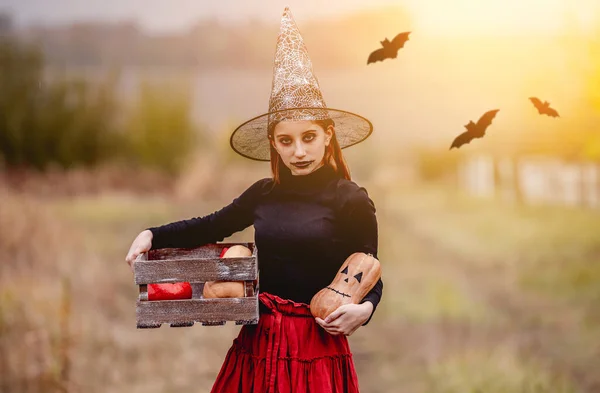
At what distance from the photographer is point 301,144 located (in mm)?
1619

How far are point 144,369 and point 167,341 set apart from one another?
0.23 m

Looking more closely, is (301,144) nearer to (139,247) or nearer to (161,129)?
(139,247)

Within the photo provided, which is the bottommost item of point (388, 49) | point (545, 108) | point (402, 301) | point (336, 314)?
point (402, 301)

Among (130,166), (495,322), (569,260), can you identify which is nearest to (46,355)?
(130,166)

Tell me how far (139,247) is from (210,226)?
187 millimetres

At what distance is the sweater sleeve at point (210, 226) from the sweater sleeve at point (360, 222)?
0.77 feet

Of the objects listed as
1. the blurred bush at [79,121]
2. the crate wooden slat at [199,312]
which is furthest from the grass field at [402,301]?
the crate wooden slat at [199,312]

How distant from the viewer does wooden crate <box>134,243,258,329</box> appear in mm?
1516

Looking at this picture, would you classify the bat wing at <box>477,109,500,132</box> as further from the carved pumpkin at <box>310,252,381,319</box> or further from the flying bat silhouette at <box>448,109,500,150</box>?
the carved pumpkin at <box>310,252,381,319</box>

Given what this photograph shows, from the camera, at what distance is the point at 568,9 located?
3574 millimetres

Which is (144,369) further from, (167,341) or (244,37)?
(244,37)

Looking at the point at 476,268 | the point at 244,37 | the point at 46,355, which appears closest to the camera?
the point at 46,355

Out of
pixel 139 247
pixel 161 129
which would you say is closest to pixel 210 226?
pixel 139 247

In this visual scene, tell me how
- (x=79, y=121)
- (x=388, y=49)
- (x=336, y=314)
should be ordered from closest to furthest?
(x=336, y=314)
(x=388, y=49)
(x=79, y=121)
